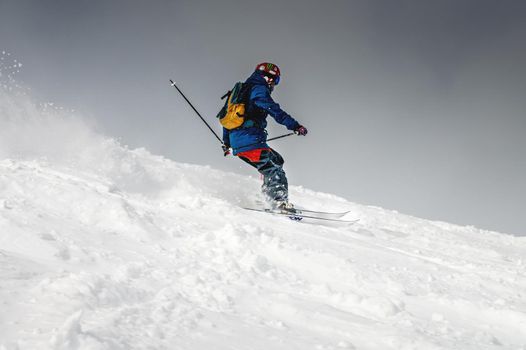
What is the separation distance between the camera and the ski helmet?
7.42m

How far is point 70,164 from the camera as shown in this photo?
807 centimetres

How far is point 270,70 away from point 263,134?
1.34m

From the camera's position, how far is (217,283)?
308 centimetres

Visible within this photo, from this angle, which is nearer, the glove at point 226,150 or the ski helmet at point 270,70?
the ski helmet at point 270,70

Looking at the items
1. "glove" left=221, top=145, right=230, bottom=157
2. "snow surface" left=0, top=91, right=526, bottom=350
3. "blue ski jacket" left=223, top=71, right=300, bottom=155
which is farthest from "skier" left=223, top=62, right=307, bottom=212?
"snow surface" left=0, top=91, right=526, bottom=350

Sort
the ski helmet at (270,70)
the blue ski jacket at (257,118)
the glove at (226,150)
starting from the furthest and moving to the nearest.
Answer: the glove at (226,150) < the ski helmet at (270,70) < the blue ski jacket at (257,118)

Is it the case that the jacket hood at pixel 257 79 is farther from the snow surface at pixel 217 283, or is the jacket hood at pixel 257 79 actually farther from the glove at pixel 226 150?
the snow surface at pixel 217 283

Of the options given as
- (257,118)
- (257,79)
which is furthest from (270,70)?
(257,118)

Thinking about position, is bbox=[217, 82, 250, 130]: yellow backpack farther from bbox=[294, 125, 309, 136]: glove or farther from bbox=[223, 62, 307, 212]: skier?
bbox=[294, 125, 309, 136]: glove

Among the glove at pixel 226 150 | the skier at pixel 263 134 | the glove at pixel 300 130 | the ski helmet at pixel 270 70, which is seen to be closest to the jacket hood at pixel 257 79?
the skier at pixel 263 134

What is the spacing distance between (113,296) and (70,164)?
6674 millimetres

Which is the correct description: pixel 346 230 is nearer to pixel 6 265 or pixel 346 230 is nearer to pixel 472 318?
pixel 472 318

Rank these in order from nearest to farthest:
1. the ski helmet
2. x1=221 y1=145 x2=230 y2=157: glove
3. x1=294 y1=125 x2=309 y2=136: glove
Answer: x1=294 y1=125 x2=309 y2=136: glove → the ski helmet → x1=221 y1=145 x2=230 y2=157: glove

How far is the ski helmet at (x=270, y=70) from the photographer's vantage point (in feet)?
24.3
